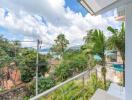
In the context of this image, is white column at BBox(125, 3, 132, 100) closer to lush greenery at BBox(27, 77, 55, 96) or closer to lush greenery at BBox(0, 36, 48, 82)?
lush greenery at BBox(0, 36, 48, 82)

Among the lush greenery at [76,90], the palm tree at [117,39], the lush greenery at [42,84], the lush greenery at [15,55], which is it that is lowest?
the lush greenery at [42,84]

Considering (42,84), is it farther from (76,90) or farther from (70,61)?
(76,90)

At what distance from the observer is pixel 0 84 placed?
8.94 metres

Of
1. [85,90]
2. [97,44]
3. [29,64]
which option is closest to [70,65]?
[29,64]

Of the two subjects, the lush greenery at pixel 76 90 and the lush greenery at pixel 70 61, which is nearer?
the lush greenery at pixel 76 90

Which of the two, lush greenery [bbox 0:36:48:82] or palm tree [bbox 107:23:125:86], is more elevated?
palm tree [bbox 107:23:125:86]

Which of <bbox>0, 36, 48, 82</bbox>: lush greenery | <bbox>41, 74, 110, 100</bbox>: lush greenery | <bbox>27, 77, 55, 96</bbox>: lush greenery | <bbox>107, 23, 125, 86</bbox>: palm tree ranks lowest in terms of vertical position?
<bbox>27, 77, 55, 96</bbox>: lush greenery

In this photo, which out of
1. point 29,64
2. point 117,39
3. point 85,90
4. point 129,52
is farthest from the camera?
point 29,64

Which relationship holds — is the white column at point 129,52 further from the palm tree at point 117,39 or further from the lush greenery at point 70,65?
the lush greenery at point 70,65

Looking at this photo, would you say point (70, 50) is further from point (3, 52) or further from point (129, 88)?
point (129, 88)

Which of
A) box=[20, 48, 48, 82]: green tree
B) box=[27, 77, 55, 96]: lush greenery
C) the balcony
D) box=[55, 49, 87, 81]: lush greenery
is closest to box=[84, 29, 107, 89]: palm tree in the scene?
the balcony

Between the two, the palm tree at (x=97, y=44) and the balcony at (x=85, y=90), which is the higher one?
the palm tree at (x=97, y=44)

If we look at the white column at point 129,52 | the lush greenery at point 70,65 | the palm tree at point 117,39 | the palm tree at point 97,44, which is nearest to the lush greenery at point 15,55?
the lush greenery at point 70,65

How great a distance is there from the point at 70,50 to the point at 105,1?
8454 millimetres
